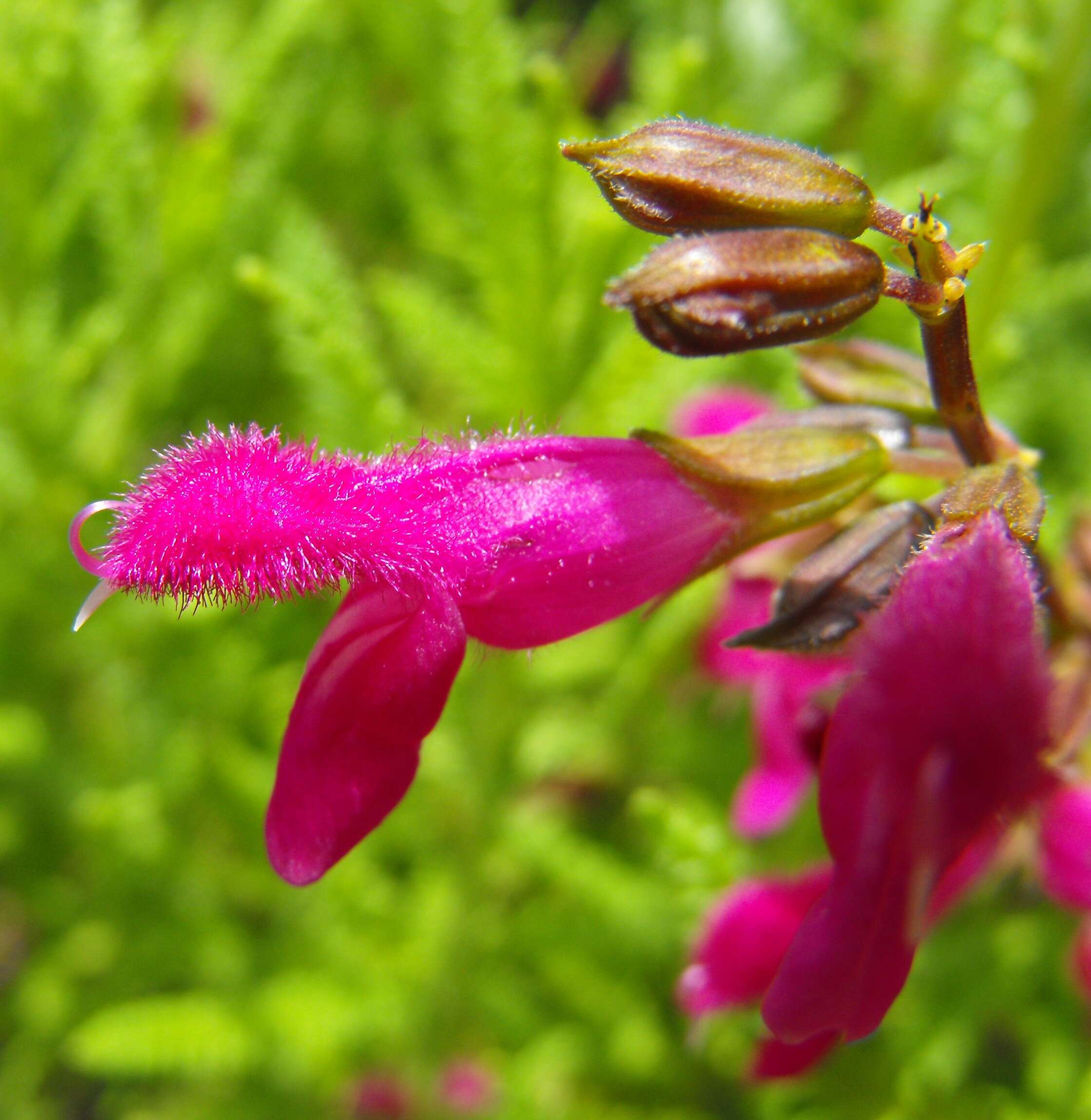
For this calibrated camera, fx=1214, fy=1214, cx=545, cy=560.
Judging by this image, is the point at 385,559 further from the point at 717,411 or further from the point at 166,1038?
the point at 166,1038

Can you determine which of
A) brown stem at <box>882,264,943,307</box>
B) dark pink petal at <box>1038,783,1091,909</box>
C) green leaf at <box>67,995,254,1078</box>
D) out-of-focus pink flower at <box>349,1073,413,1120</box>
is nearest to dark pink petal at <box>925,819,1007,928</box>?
dark pink petal at <box>1038,783,1091,909</box>

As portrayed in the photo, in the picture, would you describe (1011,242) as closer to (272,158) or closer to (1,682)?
(272,158)

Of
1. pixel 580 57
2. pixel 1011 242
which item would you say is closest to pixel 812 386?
pixel 1011 242

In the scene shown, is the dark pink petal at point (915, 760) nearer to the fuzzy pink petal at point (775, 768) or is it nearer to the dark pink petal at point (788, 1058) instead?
the dark pink petal at point (788, 1058)

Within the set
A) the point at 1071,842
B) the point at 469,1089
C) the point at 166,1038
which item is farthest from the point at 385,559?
the point at 469,1089

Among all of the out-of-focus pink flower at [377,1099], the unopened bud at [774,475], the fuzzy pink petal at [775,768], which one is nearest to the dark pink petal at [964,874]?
the fuzzy pink petal at [775,768]

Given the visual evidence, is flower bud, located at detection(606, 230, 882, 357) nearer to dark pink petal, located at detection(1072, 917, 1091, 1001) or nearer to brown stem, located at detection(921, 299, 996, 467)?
brown stem, located at detection(921, 299, 996, 467)
